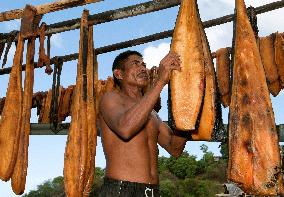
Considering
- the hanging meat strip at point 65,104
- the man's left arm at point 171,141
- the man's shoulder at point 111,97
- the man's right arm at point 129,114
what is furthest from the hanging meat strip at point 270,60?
the hanging meat strip at point 65,104

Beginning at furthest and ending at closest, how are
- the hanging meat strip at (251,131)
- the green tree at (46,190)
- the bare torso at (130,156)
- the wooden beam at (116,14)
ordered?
the green tree at (46,190)
the bare torso at (130,156)
the wooden beam at (116,14)
the hanging meat strip at (251,131)

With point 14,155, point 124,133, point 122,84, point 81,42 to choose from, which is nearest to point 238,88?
point 124,133

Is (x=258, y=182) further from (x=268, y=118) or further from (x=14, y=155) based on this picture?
(x=14, y=155)

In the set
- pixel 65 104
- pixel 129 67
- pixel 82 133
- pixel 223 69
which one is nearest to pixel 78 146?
pixel 82 133

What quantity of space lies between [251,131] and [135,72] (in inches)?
71.3

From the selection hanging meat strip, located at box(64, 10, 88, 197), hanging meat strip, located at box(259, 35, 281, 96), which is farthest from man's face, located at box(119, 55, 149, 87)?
hanging meat strip, located at box(259, 35, 281, 96)

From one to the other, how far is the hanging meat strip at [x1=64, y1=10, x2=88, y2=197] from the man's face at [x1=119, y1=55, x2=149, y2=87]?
2.13ft

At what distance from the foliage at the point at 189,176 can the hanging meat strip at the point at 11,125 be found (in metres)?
37.5

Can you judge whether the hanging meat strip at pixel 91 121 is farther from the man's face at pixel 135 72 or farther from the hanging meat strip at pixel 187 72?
the hanging meat strip at pixel 187 72

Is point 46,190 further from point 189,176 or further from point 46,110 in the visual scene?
point 46,110

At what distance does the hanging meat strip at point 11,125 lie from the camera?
4.08 metres

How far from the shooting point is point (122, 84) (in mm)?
4297

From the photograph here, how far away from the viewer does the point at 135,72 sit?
4117 millimetres

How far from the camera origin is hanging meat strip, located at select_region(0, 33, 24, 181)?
408 cm
